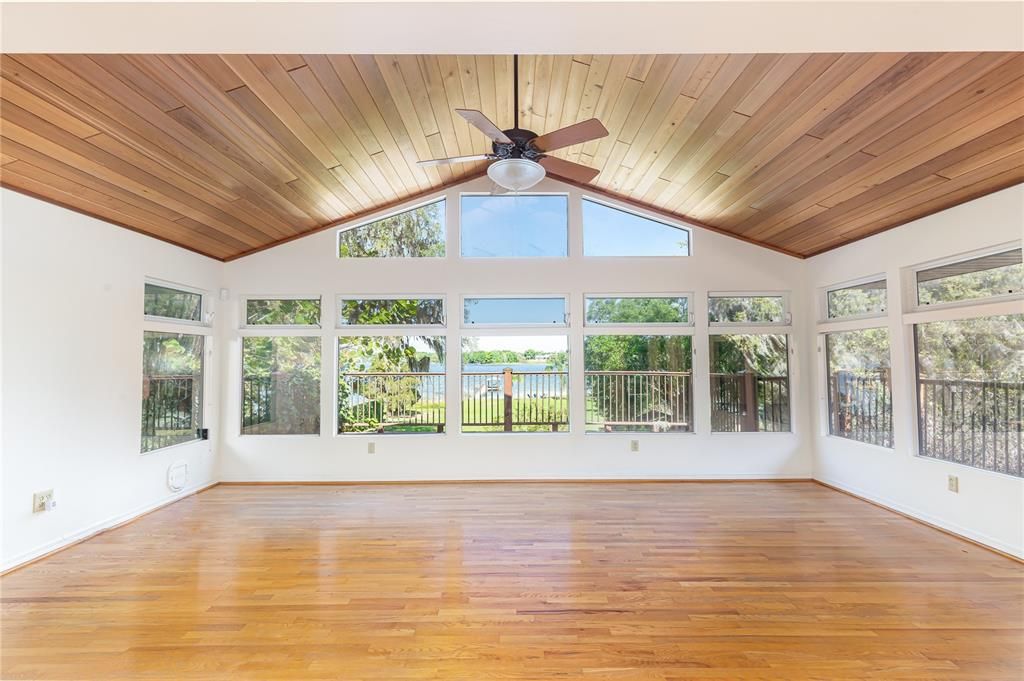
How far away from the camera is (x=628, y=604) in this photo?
2479 mm

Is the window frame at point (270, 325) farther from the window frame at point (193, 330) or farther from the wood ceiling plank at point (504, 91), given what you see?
the wood ceiling plank at point (504, 91)

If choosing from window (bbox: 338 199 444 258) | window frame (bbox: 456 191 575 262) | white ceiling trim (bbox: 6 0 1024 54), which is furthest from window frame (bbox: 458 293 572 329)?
white ceiling trim (bbox: 6 0 1024 54)

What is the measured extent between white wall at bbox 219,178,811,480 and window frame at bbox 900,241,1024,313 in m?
1.26

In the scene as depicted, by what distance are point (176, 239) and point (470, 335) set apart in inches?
114

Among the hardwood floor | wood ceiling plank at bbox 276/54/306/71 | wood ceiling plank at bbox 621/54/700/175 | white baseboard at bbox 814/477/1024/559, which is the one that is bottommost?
the hardwood floor

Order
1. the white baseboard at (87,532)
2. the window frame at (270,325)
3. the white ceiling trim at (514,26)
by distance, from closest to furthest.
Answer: the white ceiling trim at (514,26) < the white baseboard at (87,532) < the window frame at (270,325)

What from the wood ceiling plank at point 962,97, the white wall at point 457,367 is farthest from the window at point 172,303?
the wood ceiling plank at point 962,97

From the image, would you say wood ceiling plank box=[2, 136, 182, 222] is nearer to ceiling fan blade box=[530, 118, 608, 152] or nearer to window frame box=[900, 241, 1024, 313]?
ceiling fan blade box=[530, 118, 608, 152]

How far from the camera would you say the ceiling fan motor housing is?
114 inches

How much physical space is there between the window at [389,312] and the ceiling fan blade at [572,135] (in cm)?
258

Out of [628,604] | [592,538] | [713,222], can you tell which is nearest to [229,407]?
[592,538]

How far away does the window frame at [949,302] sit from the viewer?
10.4 ft

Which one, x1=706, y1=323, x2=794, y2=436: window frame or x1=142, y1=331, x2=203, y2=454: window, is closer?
x1=142, y1=331, x2=203, y2=454: window

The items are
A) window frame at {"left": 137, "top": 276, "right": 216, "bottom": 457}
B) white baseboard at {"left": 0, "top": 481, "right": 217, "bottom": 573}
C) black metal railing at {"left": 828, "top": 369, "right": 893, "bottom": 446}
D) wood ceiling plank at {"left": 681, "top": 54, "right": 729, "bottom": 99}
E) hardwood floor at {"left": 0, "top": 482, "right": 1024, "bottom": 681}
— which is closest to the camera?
hardwood floor at {"left": 0, "top": 482, "right": 1024, "bottom": 681}
